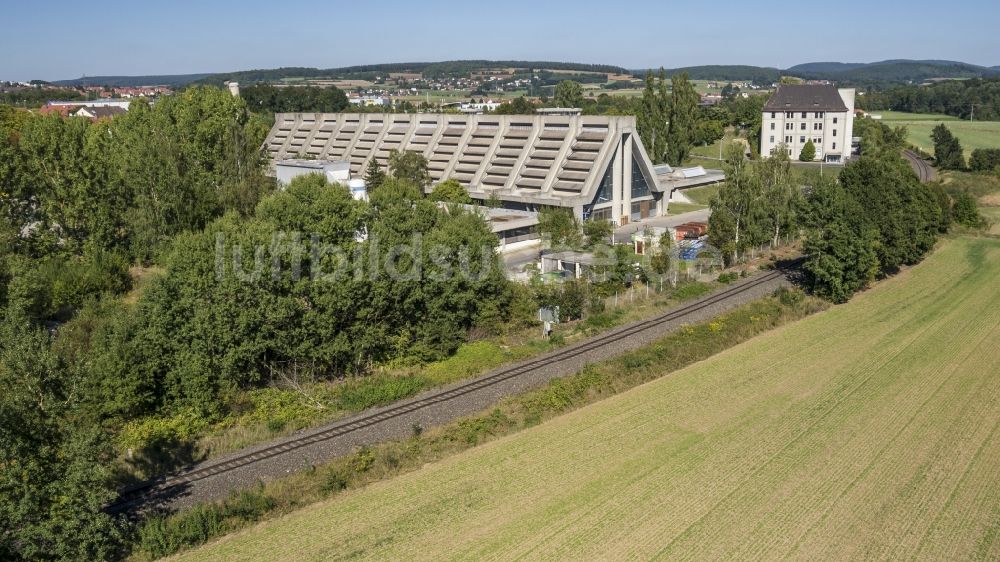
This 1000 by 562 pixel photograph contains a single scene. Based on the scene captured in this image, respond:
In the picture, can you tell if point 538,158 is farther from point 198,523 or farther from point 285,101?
point 285,101

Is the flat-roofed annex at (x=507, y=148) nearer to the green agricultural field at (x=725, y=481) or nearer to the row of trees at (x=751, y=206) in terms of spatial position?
the row of trees at (x=751, y=206)

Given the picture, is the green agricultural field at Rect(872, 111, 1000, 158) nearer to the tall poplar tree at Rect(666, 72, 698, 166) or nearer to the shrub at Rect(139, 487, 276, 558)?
the tall poplar tree at Rect(666, 72, 698, 166)

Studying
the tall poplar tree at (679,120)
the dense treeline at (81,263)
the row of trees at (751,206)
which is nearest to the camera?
the dense treeline at (81,263)

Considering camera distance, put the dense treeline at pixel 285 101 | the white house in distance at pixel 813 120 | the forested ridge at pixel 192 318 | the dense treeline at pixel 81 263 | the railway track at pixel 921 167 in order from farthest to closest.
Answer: the dense treeline at pixel 285 101, the white house in distance at pixel 813 120, the railway track at pixel 921 167, the forested ridge at pixel 192 318, the dense treeline at pixel 81 263

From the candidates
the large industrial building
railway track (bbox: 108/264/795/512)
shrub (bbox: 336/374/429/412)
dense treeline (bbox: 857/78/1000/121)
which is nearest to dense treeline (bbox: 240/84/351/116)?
the large industrial building

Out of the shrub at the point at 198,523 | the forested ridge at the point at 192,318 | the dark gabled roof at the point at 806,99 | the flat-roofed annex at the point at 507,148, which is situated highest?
the dark gabled roof at the point at 806,99

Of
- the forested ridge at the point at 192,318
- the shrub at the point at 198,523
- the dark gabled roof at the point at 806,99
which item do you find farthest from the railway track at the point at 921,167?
the shrub at the point at 198,523

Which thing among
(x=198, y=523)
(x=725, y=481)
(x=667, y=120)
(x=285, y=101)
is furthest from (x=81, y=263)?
(x=285, y=101)

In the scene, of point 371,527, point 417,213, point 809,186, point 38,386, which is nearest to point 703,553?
point 371,527
